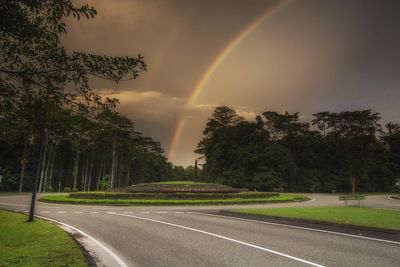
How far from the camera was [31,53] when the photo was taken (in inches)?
328

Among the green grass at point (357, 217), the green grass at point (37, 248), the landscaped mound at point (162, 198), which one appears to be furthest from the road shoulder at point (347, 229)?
the landscaped mound at point (162, 198)

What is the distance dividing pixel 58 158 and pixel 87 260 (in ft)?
268

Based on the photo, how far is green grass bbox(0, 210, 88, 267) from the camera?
7.91 metres

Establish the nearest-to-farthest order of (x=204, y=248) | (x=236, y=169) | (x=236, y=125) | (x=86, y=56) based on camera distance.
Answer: (x=86, y=56) → (x=204, y=248) → (x=236, y=169) → (x=236, y=125)

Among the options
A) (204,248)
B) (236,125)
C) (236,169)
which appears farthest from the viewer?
(236,125)

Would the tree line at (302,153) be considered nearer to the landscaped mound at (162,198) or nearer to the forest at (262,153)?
the forest at (262,153)

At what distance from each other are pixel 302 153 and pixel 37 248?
7595cm

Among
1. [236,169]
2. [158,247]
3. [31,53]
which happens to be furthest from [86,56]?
[236,169]

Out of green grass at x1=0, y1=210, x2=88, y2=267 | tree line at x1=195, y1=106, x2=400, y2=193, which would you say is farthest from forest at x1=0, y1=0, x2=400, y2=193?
green grass at x1=0, y1=210, x2=88, y2=267

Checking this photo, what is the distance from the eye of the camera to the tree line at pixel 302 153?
232ft

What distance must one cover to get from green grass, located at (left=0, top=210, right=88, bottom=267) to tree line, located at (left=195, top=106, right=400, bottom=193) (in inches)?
2407

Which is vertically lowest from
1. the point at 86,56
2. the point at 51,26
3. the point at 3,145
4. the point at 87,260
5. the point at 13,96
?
the point at 87,260

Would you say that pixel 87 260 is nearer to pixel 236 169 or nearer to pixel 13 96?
pixel 13 96

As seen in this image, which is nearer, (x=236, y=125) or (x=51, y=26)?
(x=51, y=26)
